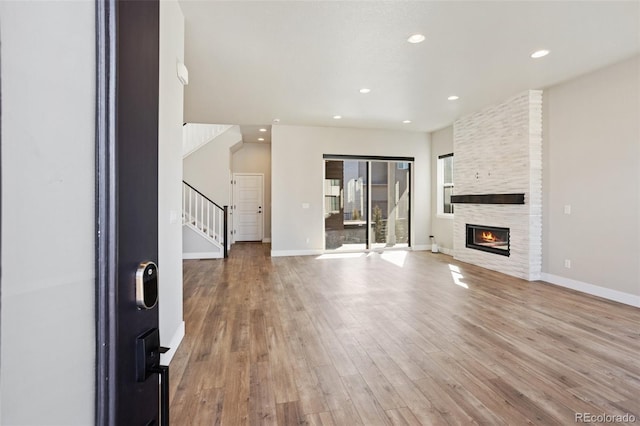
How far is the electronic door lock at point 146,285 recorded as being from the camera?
1.66 feet

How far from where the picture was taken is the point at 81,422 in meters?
0.40

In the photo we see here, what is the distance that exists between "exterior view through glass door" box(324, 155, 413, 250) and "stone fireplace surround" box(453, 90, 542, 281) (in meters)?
1.73

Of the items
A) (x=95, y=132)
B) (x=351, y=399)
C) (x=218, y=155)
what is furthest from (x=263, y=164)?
(x=95, y=132)

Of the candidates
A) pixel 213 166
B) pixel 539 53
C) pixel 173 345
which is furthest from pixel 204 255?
pixel 539 53

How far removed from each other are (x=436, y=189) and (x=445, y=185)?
0.76 ft

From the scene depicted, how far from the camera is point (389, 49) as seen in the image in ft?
11.9

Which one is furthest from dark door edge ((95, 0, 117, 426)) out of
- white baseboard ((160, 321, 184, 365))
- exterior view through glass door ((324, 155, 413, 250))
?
exterior view through glass door ((324, 155, 413, 250))

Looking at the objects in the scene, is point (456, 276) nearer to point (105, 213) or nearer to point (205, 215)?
point (105, 213)

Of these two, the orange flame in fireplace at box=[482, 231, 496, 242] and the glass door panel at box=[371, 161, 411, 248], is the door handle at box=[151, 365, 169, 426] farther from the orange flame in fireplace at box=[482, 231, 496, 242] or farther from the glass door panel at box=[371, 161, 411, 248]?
the glass door panel at box=[371, 161, 411, 248]

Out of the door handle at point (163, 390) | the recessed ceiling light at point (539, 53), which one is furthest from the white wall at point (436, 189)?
the door handle at point (163, 390)

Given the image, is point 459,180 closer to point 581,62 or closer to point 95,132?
point 581,62

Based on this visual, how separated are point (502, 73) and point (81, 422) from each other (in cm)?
522

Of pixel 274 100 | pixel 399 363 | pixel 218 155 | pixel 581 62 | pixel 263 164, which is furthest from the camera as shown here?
pixel 263 164

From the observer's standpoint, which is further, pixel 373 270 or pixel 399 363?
pixel 373 270
